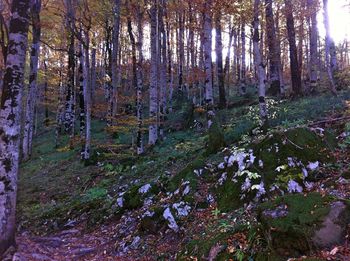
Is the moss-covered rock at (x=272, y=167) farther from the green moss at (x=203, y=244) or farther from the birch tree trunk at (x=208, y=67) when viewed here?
the birch tree trunk at (x=208, y=67)

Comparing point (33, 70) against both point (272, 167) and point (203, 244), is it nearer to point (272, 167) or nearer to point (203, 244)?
point (272, 167)

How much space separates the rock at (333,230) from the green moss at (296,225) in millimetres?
73

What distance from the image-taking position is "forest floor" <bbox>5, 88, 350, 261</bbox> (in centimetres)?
609

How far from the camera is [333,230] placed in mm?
4664

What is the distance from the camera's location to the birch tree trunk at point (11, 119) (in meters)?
7.09

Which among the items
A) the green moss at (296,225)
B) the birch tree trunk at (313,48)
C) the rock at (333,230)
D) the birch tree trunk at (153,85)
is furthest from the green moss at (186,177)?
the birch tree trunk at (313,48)

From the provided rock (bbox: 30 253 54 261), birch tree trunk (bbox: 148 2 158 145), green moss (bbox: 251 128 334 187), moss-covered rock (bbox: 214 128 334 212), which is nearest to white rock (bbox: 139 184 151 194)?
moss-covered rock (bbox: 214 128 334 212)

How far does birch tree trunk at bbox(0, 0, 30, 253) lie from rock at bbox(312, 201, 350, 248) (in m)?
5.84

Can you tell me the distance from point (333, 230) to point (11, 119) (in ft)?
20.7

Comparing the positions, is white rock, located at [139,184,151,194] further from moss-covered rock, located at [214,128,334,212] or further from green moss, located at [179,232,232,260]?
green moss, located at [179,232,232,260]

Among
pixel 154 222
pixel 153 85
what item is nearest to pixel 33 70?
pixel 153 85

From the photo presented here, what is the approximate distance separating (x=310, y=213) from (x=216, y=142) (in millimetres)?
6317

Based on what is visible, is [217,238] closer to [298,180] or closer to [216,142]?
[298,180]

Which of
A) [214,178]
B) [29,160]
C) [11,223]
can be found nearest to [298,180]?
[214,178]
